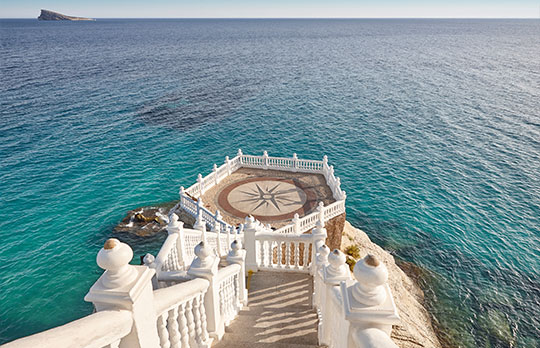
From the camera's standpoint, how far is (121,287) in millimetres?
3393

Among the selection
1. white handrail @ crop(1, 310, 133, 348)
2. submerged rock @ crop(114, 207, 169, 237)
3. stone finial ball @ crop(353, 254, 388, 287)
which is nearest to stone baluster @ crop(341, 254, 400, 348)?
stone finial ball @ crop(353, 254, 388, 287)

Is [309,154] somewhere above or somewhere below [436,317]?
above

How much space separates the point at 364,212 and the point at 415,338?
48.5ft

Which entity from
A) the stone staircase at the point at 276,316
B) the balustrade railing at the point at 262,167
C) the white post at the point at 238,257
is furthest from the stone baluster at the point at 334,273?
the balustrade railing at the point at 262,167

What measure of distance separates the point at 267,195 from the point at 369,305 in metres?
18.2

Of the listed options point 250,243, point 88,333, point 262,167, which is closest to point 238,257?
point 250,243

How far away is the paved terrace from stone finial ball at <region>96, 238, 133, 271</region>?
51.8ft

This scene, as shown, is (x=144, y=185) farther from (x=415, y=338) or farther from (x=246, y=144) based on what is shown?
(x=415, y=338)

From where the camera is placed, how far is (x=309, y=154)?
121 feet

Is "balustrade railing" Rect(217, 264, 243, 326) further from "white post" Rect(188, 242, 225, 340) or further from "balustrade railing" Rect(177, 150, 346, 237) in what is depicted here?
"balustrade railing" Rect(177, 150, 346, 237)

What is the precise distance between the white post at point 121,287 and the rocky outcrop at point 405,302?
13.0 m

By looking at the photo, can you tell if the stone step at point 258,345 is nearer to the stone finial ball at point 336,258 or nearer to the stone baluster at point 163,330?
the stone finial ball at point 336,258

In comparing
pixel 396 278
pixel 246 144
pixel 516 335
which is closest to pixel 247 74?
pixel 246 144

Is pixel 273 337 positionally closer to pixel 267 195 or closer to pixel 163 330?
pixel 163 330
